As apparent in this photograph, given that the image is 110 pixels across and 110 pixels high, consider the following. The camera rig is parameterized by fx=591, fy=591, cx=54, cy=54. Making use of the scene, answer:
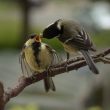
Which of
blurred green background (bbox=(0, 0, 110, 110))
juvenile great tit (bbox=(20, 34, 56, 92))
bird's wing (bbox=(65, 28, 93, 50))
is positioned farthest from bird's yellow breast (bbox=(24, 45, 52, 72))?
bird's wing (bbox=(65, 28, 93, 50))

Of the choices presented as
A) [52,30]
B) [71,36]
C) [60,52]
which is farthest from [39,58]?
[60,52]

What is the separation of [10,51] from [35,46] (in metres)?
9.67

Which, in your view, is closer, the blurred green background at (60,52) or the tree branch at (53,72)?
the tree branch at (53,72)

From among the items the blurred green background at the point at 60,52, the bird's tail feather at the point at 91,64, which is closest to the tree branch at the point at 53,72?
the bird's tail feather at the point at 91,64

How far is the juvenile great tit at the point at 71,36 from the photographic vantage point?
70.9 inches

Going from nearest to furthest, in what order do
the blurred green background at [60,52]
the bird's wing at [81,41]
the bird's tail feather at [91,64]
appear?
the bird's tail feather at [91,64] < the bird's wing at [81,41] < the blurred green background at [60,52]

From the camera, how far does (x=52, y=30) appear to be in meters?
1.81

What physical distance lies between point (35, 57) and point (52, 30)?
0.12 meters

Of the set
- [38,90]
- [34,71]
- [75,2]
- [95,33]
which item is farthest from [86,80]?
[75,2]

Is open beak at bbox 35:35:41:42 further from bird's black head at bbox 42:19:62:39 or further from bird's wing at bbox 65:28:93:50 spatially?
bird's wing at bbox 65:28:93:50

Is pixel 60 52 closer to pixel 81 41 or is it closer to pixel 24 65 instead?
pixel 81 41

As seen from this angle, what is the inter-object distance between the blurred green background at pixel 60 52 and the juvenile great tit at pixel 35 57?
104mm

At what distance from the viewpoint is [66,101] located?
20.2 ft

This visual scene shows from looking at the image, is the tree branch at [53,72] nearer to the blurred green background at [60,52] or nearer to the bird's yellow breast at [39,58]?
the bird's yellow breast at [39,58]
